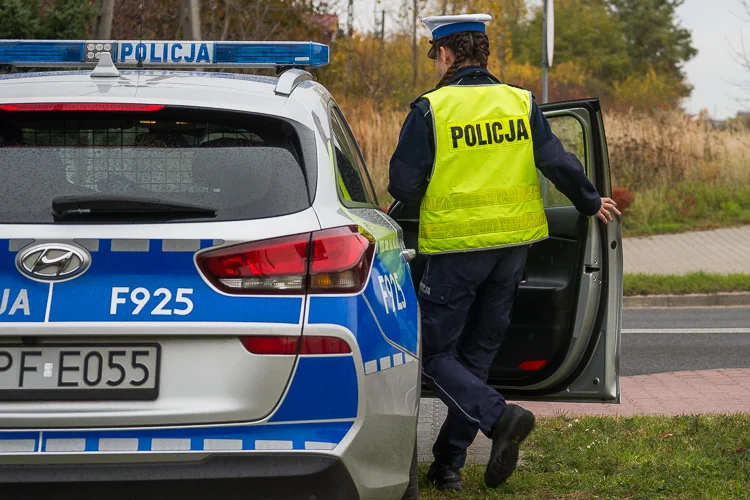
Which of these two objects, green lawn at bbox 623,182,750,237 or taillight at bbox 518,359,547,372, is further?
green lawn at bbox 623,182,750,237

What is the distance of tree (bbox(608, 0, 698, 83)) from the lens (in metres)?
72.9

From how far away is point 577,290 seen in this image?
507cm

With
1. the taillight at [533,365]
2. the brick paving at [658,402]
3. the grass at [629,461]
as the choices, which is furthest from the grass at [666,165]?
the taillight at [533,365]

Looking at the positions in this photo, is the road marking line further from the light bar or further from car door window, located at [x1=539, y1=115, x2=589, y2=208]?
the light bar

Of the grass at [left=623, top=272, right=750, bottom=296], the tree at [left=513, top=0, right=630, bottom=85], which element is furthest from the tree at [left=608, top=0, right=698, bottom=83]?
the grass at [left=623, top=272, right=750, bottom=296]

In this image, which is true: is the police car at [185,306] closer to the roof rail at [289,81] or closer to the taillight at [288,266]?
the taillight at [288,266]

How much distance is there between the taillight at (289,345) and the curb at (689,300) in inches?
377

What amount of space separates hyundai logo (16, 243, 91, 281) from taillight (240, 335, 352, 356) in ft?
1.45

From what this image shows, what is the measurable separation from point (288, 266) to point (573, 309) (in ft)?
7.73

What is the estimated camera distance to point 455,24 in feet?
15.3

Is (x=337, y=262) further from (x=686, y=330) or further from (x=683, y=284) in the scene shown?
(x=683, y=284)

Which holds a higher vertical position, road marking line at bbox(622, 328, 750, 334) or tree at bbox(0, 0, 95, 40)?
tree at bbox(0, 0, 95, 40)

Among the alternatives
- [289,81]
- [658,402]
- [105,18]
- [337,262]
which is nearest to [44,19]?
[105,18]

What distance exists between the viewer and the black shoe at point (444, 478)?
4.76 meters
